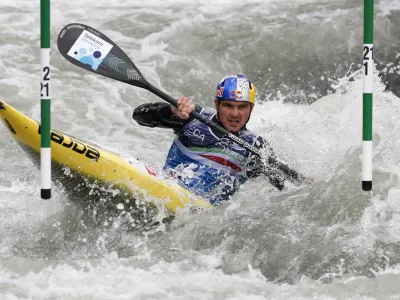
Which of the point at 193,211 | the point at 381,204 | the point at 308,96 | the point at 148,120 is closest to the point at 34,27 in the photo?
the point at 308,96

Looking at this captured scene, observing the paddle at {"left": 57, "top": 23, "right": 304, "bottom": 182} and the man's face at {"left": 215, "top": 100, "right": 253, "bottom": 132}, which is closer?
the paddle at {"left": 57, "top": 23, "right": 304, "bottom": 182}

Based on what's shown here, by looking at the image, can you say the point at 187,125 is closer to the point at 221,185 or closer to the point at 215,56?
the point at 221,185

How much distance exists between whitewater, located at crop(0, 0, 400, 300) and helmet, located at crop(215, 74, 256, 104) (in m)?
0.55

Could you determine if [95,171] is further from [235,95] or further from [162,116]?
[235,95]

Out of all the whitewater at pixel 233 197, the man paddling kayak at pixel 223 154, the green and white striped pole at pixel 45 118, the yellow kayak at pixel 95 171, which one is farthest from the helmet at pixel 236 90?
the green and white striped pole at pixel 45 118

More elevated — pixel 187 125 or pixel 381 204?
pixel 187 125

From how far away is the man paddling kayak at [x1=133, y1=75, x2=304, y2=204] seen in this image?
557cm

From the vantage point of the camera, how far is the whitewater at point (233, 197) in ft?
15.0

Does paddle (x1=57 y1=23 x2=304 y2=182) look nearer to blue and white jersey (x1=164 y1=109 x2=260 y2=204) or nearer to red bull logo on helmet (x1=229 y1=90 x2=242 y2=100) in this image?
blue and white jersey (x1=164 y1=109 x2=260 y2=204)

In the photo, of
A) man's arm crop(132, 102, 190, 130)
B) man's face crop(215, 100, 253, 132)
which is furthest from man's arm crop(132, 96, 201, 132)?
man's face crop(215, 100, 253, 132)

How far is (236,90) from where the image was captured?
5559 millimetres

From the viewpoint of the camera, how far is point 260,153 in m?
5.59

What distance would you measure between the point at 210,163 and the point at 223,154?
10cm

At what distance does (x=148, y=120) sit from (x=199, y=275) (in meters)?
1.52
